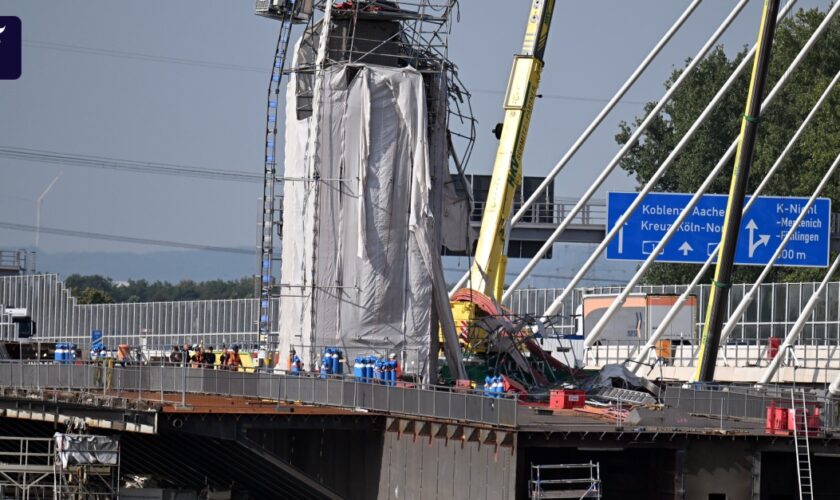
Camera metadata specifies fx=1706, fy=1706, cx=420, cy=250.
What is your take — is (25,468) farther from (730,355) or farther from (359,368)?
(730,355)

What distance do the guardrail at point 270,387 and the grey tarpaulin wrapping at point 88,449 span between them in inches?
84.1

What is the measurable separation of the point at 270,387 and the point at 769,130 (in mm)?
74160

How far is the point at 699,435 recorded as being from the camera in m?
39.4

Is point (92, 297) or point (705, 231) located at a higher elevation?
point (705, 231)

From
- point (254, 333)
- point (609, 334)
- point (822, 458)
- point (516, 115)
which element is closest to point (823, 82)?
point (609, 334)

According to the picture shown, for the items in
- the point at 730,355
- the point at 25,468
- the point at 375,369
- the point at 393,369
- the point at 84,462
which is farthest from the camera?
the point at 730,355

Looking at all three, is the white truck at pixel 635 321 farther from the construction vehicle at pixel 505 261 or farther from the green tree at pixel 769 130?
the green tree at pixel 769 130

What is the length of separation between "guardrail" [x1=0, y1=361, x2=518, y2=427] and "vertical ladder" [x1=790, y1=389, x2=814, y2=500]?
273 inches

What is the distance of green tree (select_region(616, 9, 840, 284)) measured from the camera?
10519cm

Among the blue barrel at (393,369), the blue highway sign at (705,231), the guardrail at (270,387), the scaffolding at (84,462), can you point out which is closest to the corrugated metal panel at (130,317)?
the blue highway sign at (705,231)

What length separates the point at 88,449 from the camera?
44.0 meters

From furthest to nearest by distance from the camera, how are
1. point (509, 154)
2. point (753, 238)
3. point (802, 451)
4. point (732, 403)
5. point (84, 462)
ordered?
point (753, 238), point (509, 154), point (732, 403), point (84, 462), point (802, 451)

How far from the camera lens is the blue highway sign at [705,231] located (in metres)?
75.2

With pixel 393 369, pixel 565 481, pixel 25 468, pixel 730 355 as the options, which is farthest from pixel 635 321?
pixel 565 481
